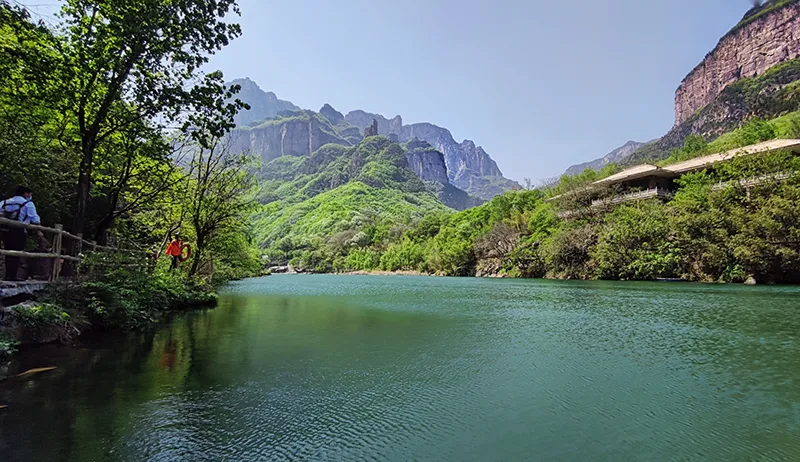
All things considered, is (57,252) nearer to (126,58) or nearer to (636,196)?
(126,58)

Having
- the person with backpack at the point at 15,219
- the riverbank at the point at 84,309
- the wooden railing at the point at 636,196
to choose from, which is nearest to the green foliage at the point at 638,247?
the wooden railing at the point at 636,196

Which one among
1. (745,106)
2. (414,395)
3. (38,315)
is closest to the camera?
(414,395)

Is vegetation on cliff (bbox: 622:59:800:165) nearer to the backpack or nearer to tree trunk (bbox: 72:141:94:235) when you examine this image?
tree trunk (bbox: 72:141:94:235)

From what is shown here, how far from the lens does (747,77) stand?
114m

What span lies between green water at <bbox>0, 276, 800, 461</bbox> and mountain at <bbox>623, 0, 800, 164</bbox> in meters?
97.8

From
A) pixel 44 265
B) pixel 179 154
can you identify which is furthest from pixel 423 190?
pixel 44 265

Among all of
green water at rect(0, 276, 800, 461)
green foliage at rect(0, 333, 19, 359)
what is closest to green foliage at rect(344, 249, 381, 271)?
green water at rect(0, 276, 800, 461)

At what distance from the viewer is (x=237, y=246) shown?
2978 cm

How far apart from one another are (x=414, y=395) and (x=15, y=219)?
8986 mm

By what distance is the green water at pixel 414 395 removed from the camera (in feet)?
15.2

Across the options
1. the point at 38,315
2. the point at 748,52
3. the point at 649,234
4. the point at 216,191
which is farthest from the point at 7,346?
the point at 748,52

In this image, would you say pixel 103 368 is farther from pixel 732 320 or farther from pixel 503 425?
pixel 732 320

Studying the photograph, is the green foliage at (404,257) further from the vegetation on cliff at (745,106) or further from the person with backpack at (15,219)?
the person with backpack at (15,219)

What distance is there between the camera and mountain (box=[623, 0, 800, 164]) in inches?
3501
